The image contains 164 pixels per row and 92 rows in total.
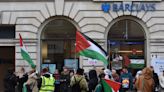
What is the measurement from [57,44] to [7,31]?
9.13 ft

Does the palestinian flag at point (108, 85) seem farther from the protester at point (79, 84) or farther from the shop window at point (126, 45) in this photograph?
the shop window at point (126, 45)

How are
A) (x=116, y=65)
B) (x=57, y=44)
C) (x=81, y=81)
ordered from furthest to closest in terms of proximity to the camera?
(x=57, y=44) → (x=116, y=65) → (x=81, y=81)

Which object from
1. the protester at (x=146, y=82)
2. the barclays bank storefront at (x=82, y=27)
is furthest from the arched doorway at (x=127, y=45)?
the protester at (x=146, y=82)

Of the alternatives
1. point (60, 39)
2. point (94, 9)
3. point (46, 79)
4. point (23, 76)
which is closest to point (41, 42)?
point (60, 39)

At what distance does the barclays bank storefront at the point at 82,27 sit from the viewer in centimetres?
2673

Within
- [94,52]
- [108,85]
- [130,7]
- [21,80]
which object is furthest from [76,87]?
[130,7]

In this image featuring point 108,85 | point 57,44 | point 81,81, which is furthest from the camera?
point 57,44

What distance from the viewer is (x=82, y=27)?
2689 centimetres

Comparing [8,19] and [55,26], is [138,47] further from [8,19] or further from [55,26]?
[8,19]

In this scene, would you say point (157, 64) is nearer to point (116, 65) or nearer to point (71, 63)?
point (116, 65)

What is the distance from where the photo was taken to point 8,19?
27.1 meters

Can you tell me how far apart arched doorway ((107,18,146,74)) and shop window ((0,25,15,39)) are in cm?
507

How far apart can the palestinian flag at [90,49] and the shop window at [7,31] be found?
11.7m

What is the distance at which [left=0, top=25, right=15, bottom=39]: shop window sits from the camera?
89.8 ft
